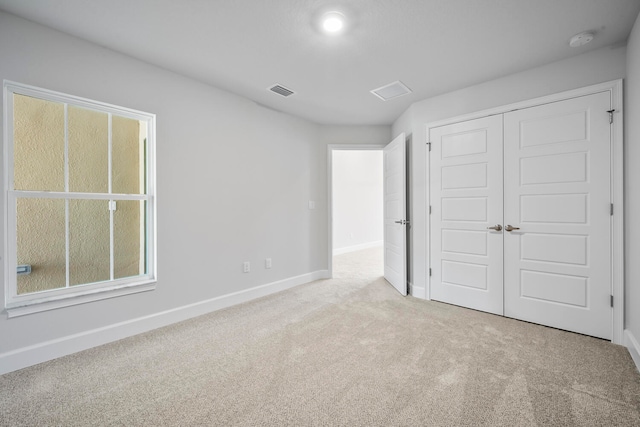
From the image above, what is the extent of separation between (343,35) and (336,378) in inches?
96.6

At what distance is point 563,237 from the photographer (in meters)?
2.54

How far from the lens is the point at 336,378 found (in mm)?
1804

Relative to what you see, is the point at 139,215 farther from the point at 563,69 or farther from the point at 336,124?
the point at 563,69

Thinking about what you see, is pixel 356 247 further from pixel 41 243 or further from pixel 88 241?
pixel 41 243

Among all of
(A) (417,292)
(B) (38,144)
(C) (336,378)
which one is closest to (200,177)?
(B) (38,144)

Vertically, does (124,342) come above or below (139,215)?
below

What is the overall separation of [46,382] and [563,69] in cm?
465

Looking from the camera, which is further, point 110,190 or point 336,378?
point 110,190

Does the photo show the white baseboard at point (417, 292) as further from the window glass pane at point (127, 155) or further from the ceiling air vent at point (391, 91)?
the window glass pane at point (127, 155)

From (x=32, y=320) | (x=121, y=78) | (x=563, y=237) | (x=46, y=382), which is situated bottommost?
(x=46, y=382)

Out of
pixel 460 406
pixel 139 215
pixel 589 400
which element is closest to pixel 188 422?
pixel 460 406

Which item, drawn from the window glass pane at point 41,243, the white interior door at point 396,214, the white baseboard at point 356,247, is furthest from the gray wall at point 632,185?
the white baseboard at point 356,247

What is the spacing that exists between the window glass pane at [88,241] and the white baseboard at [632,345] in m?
4.15

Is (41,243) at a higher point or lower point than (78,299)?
higher
